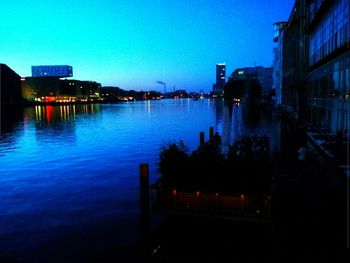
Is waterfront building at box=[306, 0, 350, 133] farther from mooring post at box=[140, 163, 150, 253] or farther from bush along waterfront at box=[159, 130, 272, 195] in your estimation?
mooring post at box=[140, 163, 150, 253]

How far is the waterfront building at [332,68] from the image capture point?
2278cm

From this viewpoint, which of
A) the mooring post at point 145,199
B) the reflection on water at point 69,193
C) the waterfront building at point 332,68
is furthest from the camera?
the waterfront building at point 332,68

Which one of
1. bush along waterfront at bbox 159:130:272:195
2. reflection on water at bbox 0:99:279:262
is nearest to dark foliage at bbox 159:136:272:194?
bush along waterfront at bbox 159:130:272:195

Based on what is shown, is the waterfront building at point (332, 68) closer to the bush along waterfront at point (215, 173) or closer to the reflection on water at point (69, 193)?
the reflection on water at point (69, 193)

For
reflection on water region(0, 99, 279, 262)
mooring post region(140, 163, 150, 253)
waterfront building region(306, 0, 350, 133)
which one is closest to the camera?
mooring post region(140, 163, 150, 253)

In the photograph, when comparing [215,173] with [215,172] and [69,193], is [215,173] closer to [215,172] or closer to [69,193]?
[215,172]

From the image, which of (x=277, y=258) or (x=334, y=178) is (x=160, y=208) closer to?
(x=277, y=258)

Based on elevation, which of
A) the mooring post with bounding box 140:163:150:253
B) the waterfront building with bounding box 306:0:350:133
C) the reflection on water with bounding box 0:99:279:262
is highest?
the waterfront building with bounding box 306:0:350:133

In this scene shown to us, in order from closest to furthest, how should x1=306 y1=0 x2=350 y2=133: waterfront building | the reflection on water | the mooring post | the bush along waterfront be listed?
1. the bush along waterfront
2. the mooring post
3. the reflection on water
4. x1=306 y1=0 x2=350 y2=133: waterfront building

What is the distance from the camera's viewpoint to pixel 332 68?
2792 cm

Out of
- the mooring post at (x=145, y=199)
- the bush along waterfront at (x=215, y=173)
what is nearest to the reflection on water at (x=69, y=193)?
the mooring post at (x=145, y=199)

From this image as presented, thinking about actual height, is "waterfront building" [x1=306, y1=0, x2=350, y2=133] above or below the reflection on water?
above

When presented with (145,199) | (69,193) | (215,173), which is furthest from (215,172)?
(69,193)

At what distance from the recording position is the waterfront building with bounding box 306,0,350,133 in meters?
22.8
